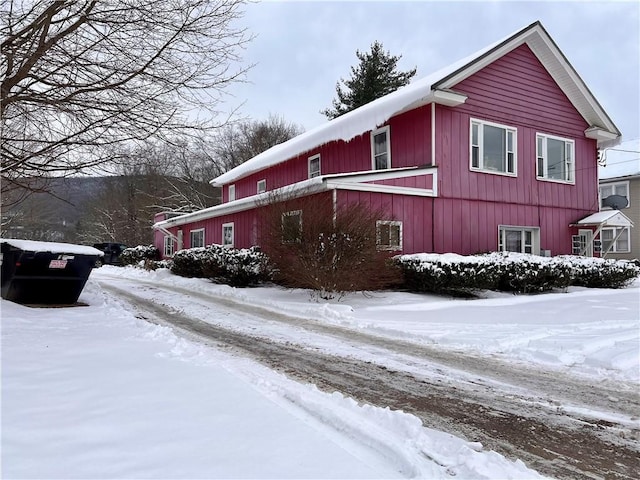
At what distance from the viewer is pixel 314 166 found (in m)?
18.8

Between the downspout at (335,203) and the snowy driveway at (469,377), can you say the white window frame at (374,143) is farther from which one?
the snowy driveway at (469,377)

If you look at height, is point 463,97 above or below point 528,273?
above

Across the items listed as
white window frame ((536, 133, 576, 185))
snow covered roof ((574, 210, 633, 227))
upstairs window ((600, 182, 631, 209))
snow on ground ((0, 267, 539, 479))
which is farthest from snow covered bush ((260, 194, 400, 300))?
upstairs window ((600, 182, 631, 209))

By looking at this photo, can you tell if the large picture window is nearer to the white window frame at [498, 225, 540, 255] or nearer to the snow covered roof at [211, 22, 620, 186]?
the snow covered roof at [211, 22, 620, 186]

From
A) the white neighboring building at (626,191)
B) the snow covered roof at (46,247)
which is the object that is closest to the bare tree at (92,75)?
the snow covered roof at (46,247)

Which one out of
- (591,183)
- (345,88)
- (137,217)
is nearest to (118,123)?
(591,183)

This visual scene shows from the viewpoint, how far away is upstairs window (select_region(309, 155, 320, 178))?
18.5 meters

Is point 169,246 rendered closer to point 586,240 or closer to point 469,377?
point 586,240

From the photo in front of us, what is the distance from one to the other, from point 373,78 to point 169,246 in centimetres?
2077

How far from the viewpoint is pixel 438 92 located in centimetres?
1287

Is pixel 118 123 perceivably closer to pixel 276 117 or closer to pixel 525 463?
pixel 525 463

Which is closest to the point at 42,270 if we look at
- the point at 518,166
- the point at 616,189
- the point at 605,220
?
the point at 518,166

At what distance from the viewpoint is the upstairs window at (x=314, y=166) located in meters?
18.5

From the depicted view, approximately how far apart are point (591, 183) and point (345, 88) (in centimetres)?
2415
